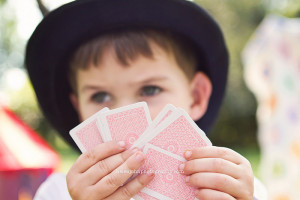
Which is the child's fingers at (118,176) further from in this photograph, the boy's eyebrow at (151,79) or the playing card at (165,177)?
the boy's eyebrow at (151,79)

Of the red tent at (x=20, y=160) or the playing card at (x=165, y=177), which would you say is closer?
the playing card at (x=165, y=177)

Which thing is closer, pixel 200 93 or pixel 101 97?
pixel 101 97

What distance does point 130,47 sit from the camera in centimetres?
184

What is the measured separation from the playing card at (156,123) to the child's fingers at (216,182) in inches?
7.3

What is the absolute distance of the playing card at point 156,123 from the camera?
1.28m

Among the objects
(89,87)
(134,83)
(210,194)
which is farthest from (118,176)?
(89,87)

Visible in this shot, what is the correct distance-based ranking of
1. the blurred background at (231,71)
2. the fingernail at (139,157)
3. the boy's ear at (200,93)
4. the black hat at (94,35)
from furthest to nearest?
1. the blurred background at (231,71)
2. the boy's ear at (200,93)
3. the black hat at (94,35)
4. the fingernail at (139,157)

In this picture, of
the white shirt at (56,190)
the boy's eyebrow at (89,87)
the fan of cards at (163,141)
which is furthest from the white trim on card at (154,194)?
the white shirt at (56,190)

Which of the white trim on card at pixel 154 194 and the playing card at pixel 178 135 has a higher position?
the playing card at pixel 178 135

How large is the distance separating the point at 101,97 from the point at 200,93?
24.4 inches

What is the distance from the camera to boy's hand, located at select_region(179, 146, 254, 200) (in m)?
1.25

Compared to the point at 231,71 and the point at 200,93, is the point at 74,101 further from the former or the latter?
the point at 231,71

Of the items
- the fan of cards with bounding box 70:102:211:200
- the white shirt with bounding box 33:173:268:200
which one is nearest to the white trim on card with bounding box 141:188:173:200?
the fan of cards with bounding box 70:102:211:200

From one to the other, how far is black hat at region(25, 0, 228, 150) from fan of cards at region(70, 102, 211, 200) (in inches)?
28.8
